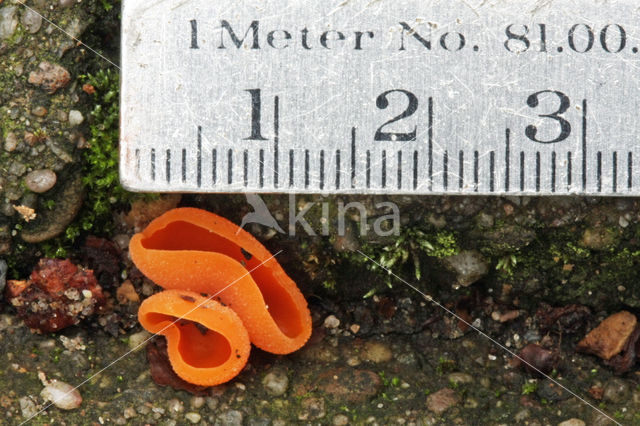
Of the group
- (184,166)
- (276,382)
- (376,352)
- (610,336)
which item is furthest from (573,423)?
(184,166)

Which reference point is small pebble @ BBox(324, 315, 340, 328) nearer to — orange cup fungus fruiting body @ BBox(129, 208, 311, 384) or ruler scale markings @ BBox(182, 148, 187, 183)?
orange cup fungus fruiting body @ BBox(129, 208, 311, 384)

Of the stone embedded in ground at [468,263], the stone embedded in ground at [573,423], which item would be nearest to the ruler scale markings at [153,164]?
the stone embedded in ground at [468,263]

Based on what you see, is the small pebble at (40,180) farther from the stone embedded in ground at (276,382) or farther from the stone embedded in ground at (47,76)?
the stone embedded in ground at (276,382)

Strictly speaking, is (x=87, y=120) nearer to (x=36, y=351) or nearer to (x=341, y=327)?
(x=36, y=351)

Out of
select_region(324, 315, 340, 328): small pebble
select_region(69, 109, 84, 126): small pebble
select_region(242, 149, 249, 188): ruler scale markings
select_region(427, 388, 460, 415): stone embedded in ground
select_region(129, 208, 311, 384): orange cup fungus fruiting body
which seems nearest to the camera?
select_region(242, 149, 249, 188): ruler scale markings

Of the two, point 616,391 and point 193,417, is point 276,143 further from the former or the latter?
point 616,391

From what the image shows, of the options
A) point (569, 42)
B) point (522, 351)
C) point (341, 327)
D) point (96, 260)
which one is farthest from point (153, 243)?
point (569, 42)

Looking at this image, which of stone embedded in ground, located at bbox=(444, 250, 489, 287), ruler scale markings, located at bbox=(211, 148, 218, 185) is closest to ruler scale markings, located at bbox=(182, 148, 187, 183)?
ruler scale markings, located at bbox=(211, 148, 218, 185)
